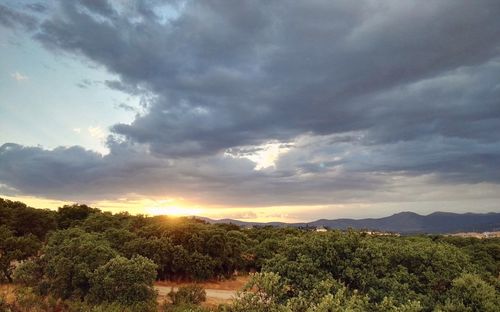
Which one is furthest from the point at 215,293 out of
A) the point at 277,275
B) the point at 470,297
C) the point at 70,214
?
the point at 70,214

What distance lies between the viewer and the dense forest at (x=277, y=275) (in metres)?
20.4

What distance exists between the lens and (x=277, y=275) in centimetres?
2017

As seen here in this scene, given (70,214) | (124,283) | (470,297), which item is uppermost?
(70,214)

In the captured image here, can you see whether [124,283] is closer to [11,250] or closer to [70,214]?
[11,250]

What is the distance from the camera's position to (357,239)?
26703 mm

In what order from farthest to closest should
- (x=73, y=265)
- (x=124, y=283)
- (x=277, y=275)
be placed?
(x=73, y=265) < (x=124, y=283) < (x=277, y=275)

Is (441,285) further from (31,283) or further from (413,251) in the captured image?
(31,283)

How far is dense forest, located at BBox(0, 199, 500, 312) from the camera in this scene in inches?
802

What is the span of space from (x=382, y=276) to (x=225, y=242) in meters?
33.0

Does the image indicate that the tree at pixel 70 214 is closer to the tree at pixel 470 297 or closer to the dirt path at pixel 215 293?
the dirt path at pixel 215 293

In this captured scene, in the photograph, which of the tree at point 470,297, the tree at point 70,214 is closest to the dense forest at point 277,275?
the tree at point 470,297

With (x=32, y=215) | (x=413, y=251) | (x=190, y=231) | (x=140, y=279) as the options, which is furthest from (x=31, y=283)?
(x=32, y=215)

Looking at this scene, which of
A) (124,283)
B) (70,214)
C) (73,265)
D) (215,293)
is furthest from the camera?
(70,214)

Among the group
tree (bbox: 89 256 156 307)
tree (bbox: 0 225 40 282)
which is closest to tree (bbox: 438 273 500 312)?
tree (bbox: 89 256 156 307)
